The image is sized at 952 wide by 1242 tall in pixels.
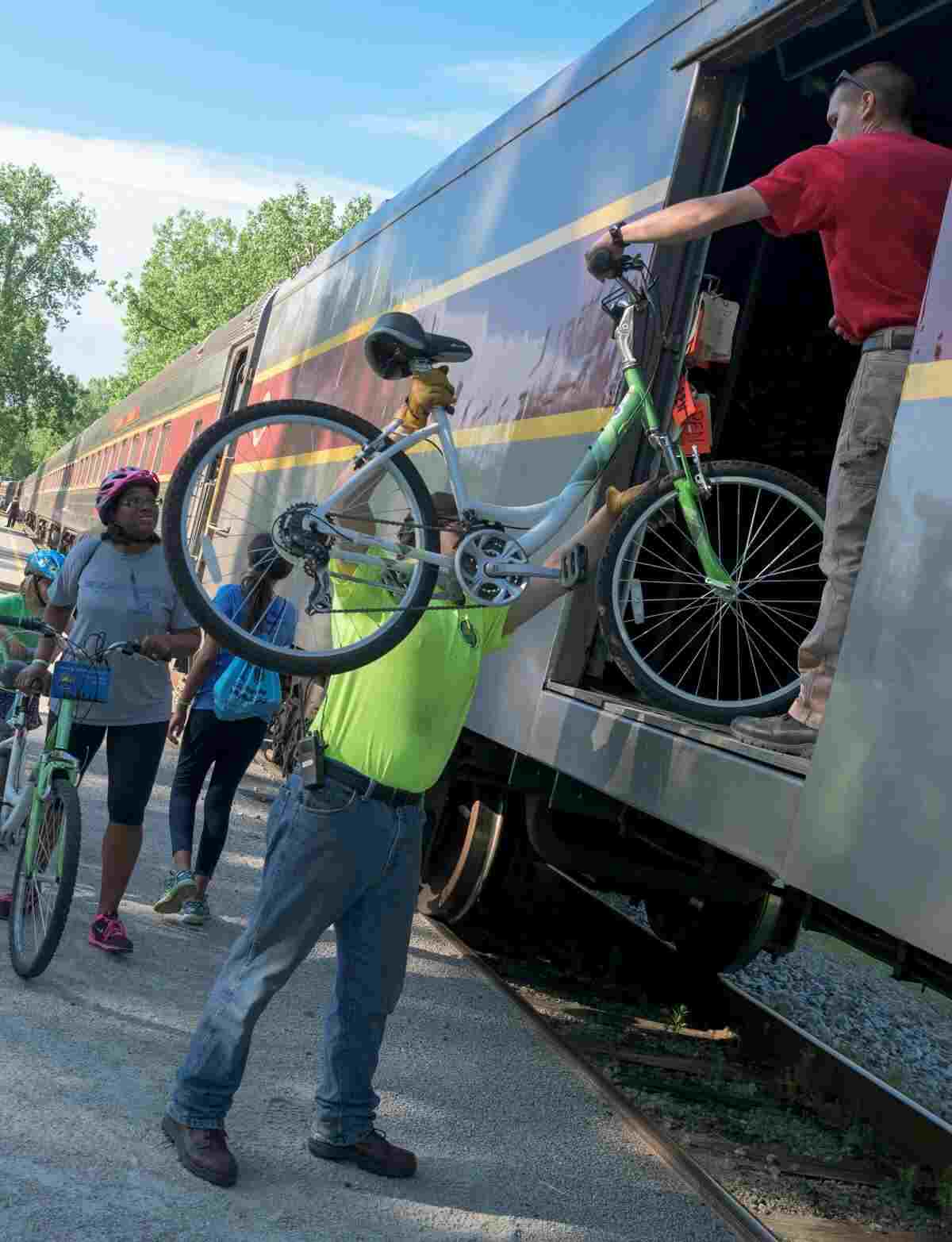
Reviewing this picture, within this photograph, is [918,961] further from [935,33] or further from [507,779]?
[935,33]

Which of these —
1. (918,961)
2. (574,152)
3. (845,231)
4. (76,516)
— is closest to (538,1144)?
(918,961)

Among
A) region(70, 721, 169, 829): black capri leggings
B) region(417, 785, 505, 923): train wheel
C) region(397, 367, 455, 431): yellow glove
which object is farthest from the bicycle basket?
region(417, 785, 505, 923): train wheel

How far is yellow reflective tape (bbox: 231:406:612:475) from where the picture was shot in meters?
4.89

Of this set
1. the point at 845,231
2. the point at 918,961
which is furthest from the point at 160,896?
the point at 845,231

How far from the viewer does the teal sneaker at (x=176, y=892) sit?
20.7ft

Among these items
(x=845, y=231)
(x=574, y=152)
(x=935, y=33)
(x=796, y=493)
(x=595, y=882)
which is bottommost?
(x=595, y=882)

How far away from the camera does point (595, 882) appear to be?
6711mm

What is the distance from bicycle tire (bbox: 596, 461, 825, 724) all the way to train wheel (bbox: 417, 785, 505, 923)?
2.27 m

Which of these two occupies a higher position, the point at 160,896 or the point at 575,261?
the point at 575,261

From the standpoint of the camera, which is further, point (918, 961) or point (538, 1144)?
point (538, 1144)

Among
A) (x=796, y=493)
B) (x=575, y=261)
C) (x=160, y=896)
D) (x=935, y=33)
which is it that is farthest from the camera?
(x=160, y=896)

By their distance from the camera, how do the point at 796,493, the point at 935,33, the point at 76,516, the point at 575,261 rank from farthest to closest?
the point at 76,516 → the point at 575,261 → the point at 935,33 → the point at 796,493

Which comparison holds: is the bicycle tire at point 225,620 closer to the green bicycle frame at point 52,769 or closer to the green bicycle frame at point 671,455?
the green bicycle frame at point 671,455

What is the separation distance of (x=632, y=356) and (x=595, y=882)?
284 cm
